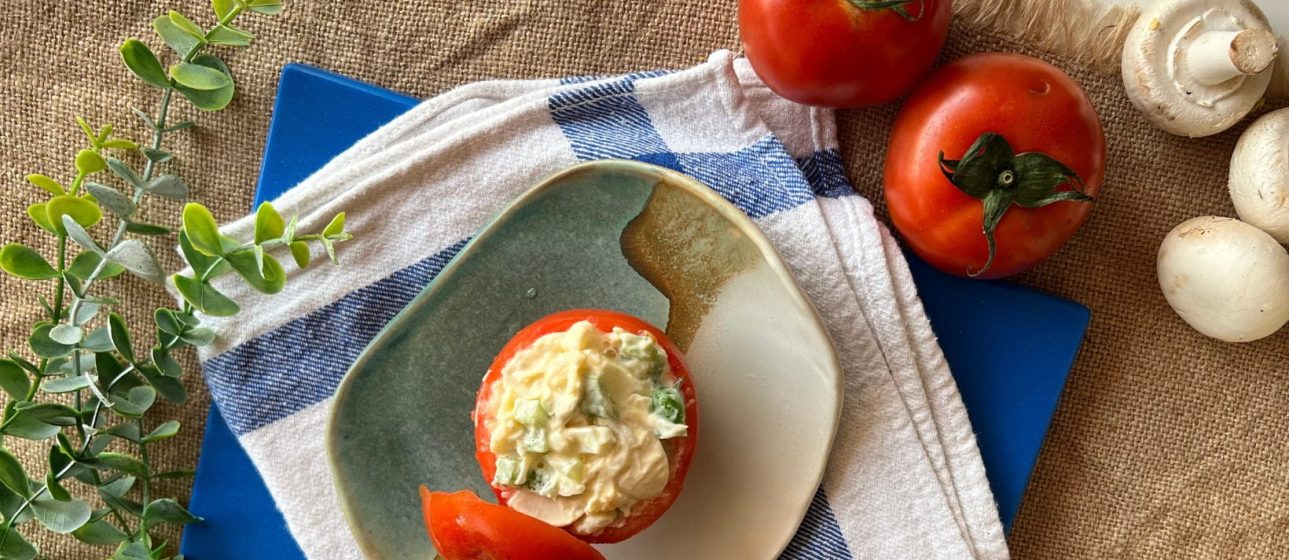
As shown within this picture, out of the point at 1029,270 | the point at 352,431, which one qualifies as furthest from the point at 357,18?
the point at 1029,270

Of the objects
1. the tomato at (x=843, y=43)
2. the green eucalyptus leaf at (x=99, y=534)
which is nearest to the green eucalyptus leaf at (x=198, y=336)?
the green eucalyptus leaf at (x=99, y=534)

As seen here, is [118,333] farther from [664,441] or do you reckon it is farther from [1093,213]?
[1093,213]

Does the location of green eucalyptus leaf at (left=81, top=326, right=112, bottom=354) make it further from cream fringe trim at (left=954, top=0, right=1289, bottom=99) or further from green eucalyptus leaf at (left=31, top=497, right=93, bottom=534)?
cream fringe trim at (left=954, top=0, right=1289, bottom=99)

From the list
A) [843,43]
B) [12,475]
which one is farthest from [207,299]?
[843,43]

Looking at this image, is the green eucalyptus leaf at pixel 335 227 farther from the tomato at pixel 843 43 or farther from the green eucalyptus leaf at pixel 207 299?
the tomato at pixel 843 43

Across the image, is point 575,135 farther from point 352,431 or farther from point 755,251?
point 352,431

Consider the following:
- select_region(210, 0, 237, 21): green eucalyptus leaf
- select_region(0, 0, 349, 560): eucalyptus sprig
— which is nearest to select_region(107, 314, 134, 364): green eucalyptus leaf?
select_region(0, 0, 349, 560): eucalyptus sprig

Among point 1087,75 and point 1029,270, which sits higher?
point 1087,75
